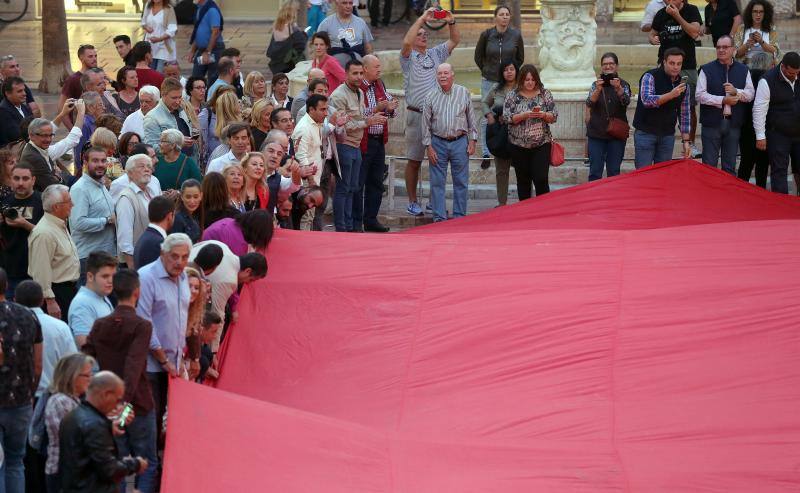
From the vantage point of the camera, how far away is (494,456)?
7.57 meters

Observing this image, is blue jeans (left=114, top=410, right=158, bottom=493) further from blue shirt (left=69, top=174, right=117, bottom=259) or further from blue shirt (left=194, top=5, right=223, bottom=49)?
blue shirt (left=194, top=5, right=223, bottom=49)

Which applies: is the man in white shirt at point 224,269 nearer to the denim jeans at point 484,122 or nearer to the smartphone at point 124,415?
the smartphone at point 124,415

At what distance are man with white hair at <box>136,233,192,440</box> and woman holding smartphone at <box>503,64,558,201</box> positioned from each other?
220 inches

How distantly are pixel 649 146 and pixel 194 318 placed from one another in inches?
248

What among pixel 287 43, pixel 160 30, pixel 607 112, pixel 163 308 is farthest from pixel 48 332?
pixel 160 30

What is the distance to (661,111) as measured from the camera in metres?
13.6

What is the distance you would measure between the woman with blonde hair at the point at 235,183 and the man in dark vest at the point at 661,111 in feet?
14.9

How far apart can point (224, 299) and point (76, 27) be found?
18.3 m

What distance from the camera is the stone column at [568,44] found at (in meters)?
15.7

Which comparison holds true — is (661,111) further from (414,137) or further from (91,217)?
(91,217)

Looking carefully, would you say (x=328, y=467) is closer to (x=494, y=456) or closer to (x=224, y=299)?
(x=494, y=456)

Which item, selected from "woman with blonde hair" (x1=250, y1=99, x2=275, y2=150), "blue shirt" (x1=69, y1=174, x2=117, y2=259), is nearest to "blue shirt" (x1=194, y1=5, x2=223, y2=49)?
"woman with blonde hair" (x1=250, y1=99, x2=275, y2=150)

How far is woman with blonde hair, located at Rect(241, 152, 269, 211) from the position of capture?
34.5 ft

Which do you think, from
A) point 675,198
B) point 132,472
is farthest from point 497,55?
point 132,472
